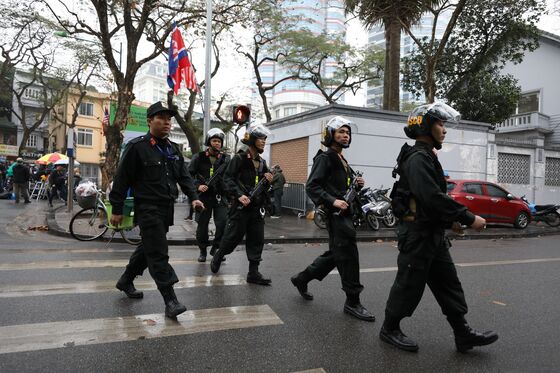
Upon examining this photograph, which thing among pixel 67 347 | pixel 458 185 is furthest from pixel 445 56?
pixel 67 347

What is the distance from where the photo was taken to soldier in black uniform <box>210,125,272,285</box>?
5.35 m

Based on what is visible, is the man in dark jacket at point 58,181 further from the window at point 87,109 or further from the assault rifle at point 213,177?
the window at point 87,109

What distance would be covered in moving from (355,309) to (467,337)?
3.44 ft

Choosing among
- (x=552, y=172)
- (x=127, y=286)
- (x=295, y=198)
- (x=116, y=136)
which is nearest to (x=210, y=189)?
(x=127, y=286)

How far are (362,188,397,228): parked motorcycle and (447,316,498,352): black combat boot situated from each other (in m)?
8.10

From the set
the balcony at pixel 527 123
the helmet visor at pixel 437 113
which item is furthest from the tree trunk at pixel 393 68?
the helmet visor at pixel 437 113

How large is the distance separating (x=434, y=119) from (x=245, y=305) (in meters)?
2.50

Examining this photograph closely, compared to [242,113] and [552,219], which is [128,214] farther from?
[552,219]

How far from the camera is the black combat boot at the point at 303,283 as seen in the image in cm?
455

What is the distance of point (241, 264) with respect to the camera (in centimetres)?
659

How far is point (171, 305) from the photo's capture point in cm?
387

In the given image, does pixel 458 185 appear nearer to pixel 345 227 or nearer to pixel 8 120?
pixel 345 227

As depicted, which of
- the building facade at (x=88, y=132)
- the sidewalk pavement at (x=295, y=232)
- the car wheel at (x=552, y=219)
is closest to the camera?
the sidewalk pavement at (x=295, y=232)

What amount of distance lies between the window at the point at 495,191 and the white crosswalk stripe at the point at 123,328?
11.0m
